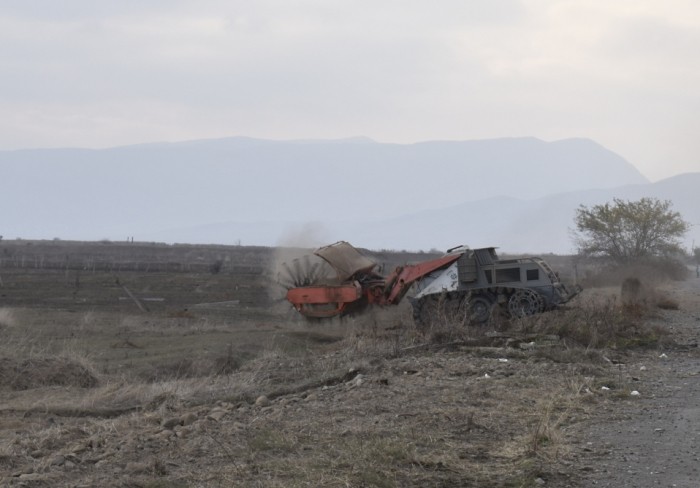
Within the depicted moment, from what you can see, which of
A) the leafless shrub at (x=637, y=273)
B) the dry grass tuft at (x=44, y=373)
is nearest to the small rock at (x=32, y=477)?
the dry grass tuft at (x=44, y=373)

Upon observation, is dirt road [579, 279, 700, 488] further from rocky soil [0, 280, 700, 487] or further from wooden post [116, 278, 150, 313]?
wooden post [116, 278, 150, 313]

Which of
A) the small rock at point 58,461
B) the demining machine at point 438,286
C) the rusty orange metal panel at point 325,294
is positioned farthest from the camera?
the rusty orange metal panel at point 325,294

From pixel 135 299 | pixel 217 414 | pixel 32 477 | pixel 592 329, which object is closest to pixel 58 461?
pixel 32 477

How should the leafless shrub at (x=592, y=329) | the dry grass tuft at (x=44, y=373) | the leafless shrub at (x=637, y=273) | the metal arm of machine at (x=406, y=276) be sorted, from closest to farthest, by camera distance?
1. the dry grass tuft at (x=44, y=373)
2. the leafless shrub at (x=592, y=329)
3. the metal arm of machine at (x=406, y=276)
4. the leafless shrub at (x=637, y=273)

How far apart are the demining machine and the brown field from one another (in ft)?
2.50

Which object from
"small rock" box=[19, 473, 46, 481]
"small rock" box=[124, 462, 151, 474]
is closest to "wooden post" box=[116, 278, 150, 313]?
"small rock" box=[19, 473, 46, 481]

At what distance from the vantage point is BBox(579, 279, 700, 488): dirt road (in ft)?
24.3

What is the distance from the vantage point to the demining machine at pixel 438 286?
2336cm

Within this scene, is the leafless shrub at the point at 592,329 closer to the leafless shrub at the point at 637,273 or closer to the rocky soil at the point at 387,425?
the rocky soil at the point at 387,425

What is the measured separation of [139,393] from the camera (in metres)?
14.6

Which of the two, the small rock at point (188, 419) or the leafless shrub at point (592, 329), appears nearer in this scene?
the small rock at point (188, 419)

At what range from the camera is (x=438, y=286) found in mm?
24266

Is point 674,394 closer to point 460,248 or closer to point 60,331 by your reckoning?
point 460,248

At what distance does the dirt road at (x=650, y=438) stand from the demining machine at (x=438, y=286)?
8904mm
